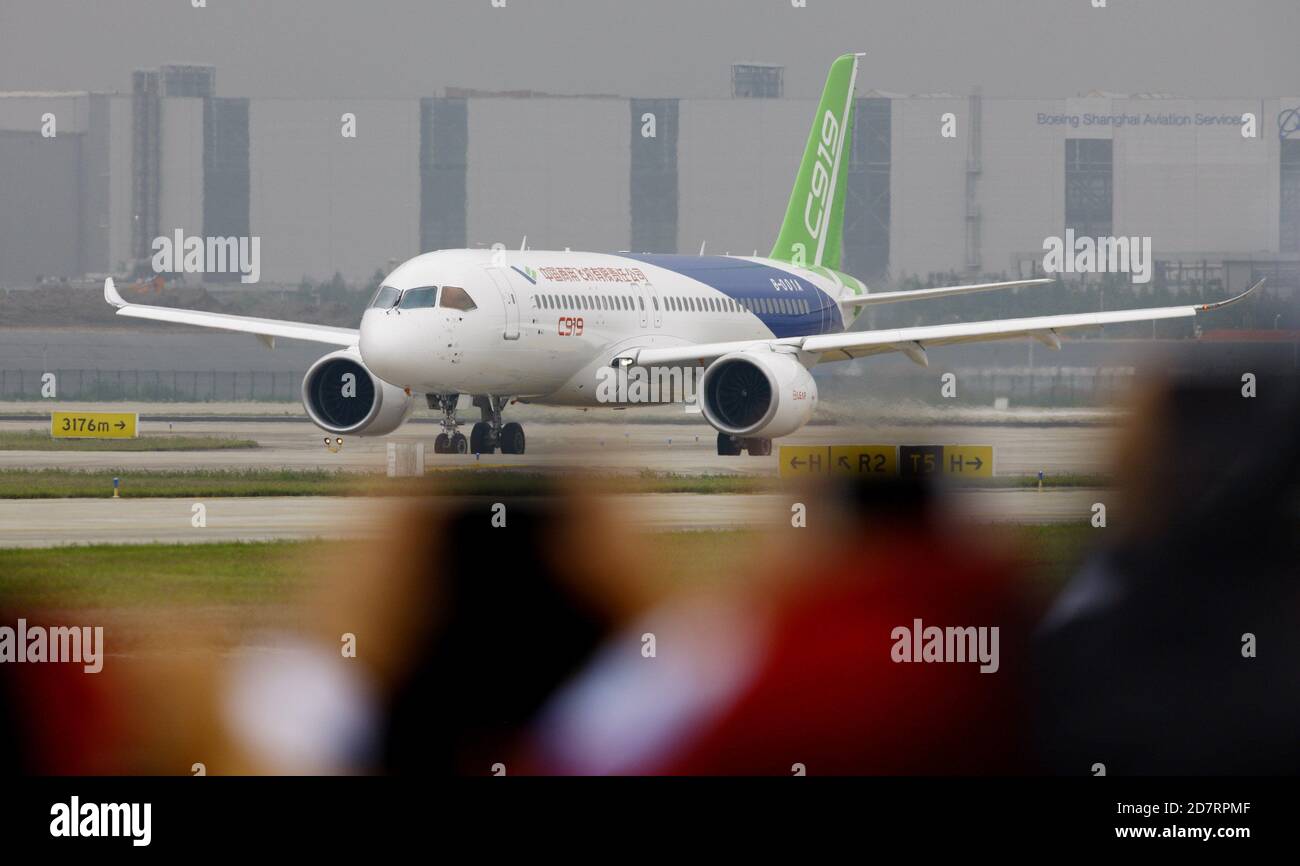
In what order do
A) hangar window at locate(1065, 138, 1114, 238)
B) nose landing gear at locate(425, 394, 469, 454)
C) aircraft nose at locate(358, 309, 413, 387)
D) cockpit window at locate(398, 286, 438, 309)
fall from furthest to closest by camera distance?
1. hangar window at locate(1065, 138, 1114, 238)
2. nose landing gear at locate(425, 394, 469, 454)
3. cockpit window at locate(398, 286, 438, 309)
4. aircraft nose at locate(358, 309, 413, 387)

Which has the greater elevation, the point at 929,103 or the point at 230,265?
the point at 929,103

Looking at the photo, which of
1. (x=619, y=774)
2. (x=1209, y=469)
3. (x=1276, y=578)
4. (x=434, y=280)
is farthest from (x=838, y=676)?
(x=434, y=280)

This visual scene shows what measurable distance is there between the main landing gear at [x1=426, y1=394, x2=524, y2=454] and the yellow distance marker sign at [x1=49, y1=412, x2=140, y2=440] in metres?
10.1

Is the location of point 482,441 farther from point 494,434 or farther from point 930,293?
point 930,293

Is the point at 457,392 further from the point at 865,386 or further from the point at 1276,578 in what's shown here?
the point at 1276,578

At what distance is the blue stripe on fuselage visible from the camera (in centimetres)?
4238

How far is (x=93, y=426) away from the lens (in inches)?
1747

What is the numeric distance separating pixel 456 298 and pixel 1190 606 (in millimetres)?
19445

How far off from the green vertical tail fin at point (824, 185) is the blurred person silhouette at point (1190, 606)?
23767 mm

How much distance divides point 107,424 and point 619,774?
33.9 m

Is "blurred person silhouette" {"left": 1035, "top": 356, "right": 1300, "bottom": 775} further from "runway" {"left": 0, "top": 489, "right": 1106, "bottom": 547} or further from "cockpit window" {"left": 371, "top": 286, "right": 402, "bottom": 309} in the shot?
"cockpit window" {"left": 371, "top": 286, "right": 402, "bottom": 309}

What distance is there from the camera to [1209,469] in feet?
71.1

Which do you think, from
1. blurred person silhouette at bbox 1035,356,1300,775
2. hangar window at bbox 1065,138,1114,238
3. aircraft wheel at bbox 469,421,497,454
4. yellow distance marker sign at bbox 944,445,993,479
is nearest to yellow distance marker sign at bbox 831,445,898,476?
yellow distance marker sign at bbox 944,445,993,479

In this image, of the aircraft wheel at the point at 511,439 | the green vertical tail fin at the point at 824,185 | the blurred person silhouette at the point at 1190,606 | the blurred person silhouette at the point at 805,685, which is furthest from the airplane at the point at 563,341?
the blurred person silhouette at the point at 805,685
